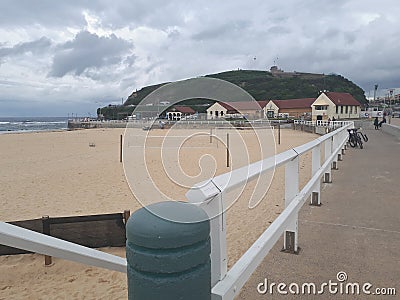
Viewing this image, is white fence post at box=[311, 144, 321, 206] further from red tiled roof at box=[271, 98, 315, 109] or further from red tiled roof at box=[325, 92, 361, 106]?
red tiled roof at box=[271, 98, 315, 109]

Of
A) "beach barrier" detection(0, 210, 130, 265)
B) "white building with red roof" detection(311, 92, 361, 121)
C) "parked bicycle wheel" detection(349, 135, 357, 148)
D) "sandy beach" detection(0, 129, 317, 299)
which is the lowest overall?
"sandy beach" detection(0, 129, 317, 299)

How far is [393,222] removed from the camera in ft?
13.6

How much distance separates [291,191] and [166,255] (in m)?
2.30

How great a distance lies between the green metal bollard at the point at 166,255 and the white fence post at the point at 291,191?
81.3 inches

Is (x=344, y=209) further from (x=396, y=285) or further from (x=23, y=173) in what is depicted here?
(x=23, y=173)

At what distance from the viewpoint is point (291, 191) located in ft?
10.5

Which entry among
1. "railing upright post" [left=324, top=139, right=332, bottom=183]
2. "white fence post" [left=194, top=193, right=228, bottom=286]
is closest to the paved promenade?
"railing upright post" [left=324, top=139, right=332, bottom=183]

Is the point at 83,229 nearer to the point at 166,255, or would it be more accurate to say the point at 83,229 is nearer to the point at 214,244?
the point at 214,244

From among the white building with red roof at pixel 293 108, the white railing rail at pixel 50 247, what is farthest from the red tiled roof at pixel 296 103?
the white railing rail at pixel 50 247

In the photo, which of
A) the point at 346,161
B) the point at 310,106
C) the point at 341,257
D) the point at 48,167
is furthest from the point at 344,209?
the point at 310,106

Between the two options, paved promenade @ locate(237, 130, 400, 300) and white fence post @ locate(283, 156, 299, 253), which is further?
white fence post @ locate(283, 156, 299, 253)

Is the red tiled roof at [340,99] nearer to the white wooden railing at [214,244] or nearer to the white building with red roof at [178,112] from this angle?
the white building with red roof at [178,112]

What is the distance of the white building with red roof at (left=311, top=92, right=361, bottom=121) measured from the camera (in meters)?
59.1

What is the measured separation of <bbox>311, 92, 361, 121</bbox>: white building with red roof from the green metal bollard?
60.5 metres
